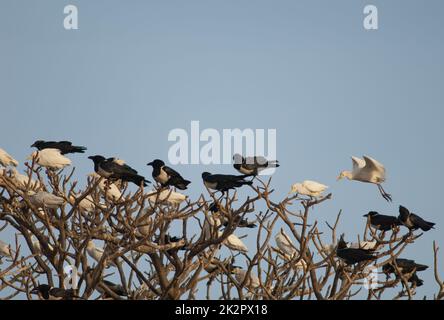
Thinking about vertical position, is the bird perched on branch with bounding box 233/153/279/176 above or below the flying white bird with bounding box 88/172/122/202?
above

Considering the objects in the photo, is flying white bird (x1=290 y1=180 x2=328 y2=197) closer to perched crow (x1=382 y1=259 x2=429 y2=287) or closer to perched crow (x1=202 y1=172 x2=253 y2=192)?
perched crow (x1=202 y1=172 x2=253 y2=192)

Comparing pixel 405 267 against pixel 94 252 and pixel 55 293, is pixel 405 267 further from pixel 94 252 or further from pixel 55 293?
pixel 55 293

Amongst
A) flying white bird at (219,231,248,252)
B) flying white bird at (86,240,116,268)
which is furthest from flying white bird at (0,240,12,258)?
flying white bird at (219,231,248,252)

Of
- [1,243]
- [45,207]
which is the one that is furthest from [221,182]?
[1,243]

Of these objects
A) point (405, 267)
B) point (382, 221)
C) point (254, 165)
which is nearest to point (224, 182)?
point (254, 165)

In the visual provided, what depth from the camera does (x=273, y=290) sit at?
8055mm

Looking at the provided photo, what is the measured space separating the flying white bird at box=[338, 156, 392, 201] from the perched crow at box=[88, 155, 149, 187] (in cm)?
207

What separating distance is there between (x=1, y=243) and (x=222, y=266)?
2.22m

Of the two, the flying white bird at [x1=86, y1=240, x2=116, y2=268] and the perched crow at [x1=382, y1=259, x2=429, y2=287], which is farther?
the flying white bird at [x1=86, y1=240, x2=116, y2=268]

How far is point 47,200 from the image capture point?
7414mm

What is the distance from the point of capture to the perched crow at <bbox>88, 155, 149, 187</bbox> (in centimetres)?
765

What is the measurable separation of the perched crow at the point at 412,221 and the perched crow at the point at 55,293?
2.86m
